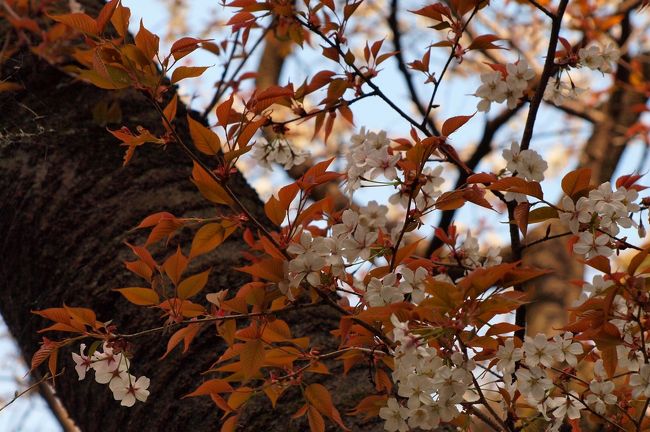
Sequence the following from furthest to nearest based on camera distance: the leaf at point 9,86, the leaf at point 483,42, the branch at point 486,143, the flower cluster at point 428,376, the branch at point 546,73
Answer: the branch at point 486,143
the leaf at point 9,86
the leaf at point 483,42
the branch at point 546,73
the flower cluster at point 428,376

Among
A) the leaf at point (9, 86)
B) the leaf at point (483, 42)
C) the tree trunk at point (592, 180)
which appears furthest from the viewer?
the tree trunk at point (592, 180)

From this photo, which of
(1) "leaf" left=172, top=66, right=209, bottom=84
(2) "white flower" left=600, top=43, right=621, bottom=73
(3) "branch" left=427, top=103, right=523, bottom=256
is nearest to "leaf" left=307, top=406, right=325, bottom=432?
(1) "leaf" left=172, top=66, right=209, bottom=84

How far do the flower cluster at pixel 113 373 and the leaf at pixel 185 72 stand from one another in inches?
13.4

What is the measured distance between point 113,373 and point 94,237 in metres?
0.48

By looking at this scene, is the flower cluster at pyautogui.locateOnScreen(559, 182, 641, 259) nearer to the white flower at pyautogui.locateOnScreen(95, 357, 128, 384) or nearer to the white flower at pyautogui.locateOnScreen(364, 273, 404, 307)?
→ the white flower at pyautogui.locateOnScreen(364, 273, 404, 307)

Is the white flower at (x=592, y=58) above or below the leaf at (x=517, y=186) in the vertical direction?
above

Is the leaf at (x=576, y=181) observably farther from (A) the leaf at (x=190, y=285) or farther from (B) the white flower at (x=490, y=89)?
(A) the leaf at (x=190, y=285)

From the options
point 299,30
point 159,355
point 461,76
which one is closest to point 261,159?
point 299,30

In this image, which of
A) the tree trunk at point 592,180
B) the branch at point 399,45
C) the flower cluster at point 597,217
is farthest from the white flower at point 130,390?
the tree trunk at point 592,180

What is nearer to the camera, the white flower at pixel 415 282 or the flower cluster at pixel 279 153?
the white flower at pixel 415 282

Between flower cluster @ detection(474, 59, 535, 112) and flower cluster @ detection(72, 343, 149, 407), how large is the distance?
625 millimetres

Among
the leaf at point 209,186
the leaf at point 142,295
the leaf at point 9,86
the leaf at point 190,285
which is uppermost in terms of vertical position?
the leaf at point 9,86

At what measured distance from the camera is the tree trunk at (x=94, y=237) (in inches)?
43.6

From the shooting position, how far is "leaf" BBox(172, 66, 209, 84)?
2.82ft
